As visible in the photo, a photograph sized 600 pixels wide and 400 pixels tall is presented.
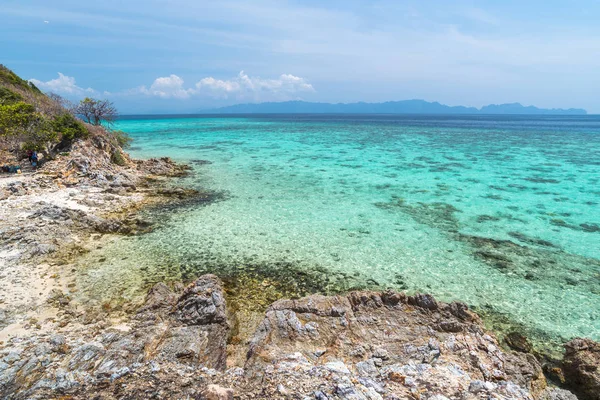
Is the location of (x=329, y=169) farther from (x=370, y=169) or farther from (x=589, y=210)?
(x=589, y=210)

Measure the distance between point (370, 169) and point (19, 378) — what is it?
93.0 ft

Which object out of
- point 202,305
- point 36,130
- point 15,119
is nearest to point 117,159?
point 36,130

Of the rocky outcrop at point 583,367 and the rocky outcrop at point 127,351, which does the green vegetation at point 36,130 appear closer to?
the rocky outcrop at point 127,351

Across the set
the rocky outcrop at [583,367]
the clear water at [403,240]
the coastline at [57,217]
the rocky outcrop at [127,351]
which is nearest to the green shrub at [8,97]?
the coastline at [57,217]

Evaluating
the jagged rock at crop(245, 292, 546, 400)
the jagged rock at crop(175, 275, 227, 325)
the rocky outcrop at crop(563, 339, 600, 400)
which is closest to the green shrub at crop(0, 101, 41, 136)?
the jagged rock at crop(175, 275, 227, 325)

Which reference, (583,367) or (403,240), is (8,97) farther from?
(583,367)

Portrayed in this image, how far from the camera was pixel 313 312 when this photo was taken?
8.32 m

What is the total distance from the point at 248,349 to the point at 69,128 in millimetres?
26306

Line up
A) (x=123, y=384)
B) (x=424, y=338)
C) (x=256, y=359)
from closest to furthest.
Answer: (x=123, y=384)
(x=256, y=359)
(x=424, y=338)

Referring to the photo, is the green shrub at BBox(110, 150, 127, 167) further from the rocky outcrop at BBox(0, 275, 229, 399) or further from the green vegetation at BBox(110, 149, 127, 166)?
the rocky outcrop at BBox(0, 275, 229, 399)

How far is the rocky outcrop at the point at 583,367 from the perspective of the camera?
7094 mm

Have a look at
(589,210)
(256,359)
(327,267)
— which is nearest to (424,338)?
(256,359)

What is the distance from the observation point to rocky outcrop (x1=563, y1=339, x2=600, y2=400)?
23.3ft

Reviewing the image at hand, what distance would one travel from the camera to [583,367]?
7379 mm
